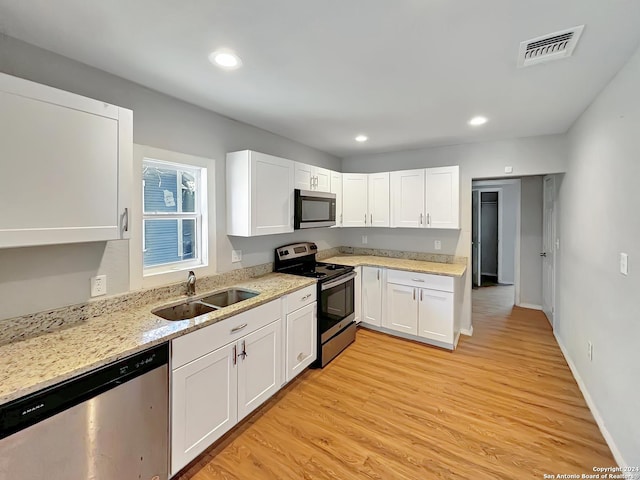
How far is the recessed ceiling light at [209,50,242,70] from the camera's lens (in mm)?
1708

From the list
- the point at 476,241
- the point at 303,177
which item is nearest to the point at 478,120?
the point at 303,177

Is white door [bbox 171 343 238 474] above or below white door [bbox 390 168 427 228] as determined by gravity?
below

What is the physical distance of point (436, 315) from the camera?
345cm

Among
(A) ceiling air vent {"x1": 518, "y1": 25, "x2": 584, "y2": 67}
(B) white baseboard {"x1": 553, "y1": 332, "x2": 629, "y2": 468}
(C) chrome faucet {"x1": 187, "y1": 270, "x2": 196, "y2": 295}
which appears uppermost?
(A) ceiling air vent {"x1": 518, "y1": 25, "x2": 584, "y2": 67}

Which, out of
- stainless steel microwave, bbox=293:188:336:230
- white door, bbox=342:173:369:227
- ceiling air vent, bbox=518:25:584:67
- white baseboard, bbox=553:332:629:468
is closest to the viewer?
ceiling air vent, bbox=518:25:584:67

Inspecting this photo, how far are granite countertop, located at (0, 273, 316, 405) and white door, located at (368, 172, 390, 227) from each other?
2489 millimetres

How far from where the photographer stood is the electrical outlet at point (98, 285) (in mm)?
1879

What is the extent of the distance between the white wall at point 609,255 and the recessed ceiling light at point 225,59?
2.26 metres

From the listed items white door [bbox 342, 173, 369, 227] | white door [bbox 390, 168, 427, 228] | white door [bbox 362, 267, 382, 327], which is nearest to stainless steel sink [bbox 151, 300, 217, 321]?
white door [bbox 362, 267, 382, 327]

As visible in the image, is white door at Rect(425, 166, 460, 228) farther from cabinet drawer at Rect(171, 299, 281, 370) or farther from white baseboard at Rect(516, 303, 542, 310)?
white baseboard at Rect(516, 303, 542, 310)

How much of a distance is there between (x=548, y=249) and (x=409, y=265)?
2293 millimetres

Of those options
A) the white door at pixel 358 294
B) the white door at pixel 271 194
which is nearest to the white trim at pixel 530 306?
the white door at pixel 358 294

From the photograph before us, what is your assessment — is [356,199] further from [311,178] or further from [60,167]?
[60,167]

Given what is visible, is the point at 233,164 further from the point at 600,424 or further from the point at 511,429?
the point at 600,424
